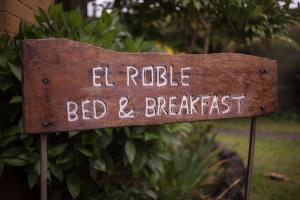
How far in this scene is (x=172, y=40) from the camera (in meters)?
7.54

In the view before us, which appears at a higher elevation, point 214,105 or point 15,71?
point 15,71

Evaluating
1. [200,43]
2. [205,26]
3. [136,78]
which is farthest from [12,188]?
[200,43]

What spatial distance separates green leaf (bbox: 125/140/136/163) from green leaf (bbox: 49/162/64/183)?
43 cm

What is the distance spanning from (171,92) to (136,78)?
209 mm

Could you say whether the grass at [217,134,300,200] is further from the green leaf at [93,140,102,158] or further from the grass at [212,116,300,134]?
the green leaf at [93,140,102,158]

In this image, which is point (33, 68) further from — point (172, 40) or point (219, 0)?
point (172, 40)

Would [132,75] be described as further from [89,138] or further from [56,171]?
[56,171]

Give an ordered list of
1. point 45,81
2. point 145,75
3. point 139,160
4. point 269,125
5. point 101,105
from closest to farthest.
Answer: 1. point 45,81
2. point 101,105
3. point 145,75
4. point 139,160
5. point 269,125

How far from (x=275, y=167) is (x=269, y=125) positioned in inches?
126

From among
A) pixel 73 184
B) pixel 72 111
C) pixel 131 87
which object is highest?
pixel 131 87

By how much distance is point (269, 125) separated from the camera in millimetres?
7695

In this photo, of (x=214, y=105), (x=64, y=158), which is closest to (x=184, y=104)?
(x=214, y=105)

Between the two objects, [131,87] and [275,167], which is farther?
[275,167]

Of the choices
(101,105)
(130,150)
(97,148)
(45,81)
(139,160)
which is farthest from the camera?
(139,160)
